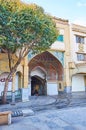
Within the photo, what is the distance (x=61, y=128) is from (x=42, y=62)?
13.4 m

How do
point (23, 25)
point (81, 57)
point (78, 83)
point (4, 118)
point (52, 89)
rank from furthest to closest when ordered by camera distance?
point (78, 83) < point (81, 57) < point (52, 89) < point (23, 25) < point (4, 118)

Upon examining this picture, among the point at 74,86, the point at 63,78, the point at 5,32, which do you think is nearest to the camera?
the point at 5,32

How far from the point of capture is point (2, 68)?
1533 centimetres

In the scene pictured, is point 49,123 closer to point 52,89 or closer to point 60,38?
point 52,89

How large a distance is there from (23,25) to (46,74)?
9.79 metres

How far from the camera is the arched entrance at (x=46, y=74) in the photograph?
20.2m

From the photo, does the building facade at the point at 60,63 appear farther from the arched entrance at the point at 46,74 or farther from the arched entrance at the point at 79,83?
the arched entrance at the point at 79,83

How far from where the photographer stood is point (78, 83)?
23.6 meters

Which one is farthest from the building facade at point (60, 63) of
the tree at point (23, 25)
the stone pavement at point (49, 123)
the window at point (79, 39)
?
the stone pavement at point (49, 123)

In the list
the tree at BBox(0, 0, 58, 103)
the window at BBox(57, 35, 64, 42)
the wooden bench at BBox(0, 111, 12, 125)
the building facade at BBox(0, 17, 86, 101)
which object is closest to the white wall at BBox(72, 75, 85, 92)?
the building facade at BBox(0, 17, 86, 101)

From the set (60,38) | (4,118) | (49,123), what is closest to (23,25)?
(4,118)

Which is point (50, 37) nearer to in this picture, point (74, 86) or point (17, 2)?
point (17, 2)

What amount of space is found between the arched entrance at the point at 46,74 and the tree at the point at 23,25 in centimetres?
Answer: 628

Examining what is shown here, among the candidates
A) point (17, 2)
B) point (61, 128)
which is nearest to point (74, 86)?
point (17, 2)
